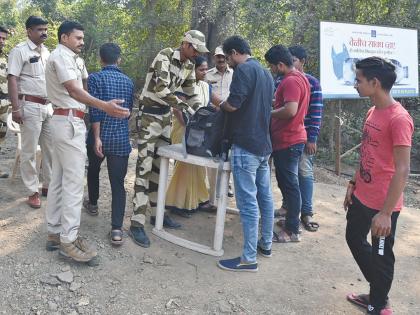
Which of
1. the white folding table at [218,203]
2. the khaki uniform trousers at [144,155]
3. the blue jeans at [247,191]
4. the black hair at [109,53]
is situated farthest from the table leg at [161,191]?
the black hair at [109,53]

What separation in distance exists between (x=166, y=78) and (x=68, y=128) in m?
0.97

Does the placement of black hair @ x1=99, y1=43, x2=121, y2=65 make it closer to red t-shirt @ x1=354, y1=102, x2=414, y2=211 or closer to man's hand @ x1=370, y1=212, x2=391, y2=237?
red t-shirt @ x1=354, y1=102, x2=414, y2=211

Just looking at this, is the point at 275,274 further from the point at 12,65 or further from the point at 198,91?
the point at 12,65

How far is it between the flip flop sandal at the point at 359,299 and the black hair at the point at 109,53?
268 centimetres

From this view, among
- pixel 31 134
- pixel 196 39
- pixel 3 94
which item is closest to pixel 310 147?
pixel 196 39

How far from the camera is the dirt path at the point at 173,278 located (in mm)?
2947

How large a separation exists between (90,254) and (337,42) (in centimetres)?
534

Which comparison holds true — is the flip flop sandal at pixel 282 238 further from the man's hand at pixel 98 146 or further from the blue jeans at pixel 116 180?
the man's hand at pixel 98 146

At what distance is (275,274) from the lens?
3502 mm

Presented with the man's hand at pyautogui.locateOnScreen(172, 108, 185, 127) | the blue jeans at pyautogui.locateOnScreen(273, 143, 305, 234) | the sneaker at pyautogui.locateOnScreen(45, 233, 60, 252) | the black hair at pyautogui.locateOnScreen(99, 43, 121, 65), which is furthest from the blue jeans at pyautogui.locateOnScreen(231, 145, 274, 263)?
the sneaker at pyautogui.locateOnScreen(45, 233, 60, 252)

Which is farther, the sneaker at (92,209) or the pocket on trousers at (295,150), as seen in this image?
the sneaker at (92,209)

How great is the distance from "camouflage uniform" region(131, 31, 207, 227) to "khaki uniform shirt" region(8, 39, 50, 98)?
118 centimetres

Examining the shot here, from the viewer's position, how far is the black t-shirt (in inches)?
127

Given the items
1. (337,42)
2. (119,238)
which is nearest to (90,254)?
(119,238)
